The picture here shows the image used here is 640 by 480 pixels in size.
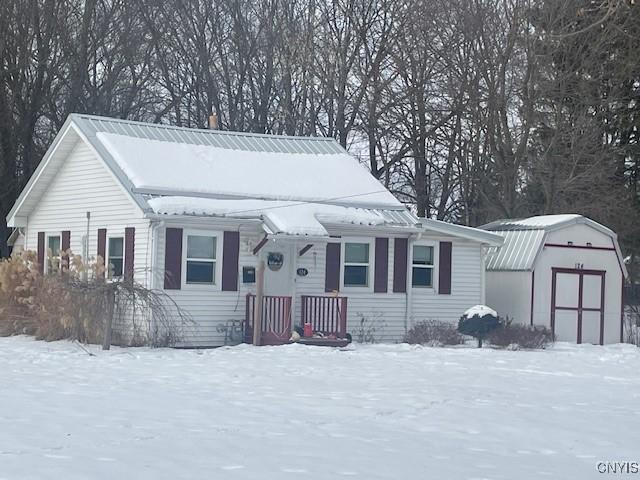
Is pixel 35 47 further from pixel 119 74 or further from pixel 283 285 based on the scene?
pixel 283 285

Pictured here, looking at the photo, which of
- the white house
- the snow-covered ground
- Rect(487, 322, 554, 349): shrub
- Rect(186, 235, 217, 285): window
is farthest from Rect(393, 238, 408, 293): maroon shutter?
the snow-covered ground

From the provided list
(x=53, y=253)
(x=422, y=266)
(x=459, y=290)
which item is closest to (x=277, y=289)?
(x=422, y=266)

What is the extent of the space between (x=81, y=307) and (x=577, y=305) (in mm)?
13205

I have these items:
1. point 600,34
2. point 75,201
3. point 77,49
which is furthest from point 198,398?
point 77,49

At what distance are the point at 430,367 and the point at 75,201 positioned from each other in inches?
423

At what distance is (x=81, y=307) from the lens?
76.3 feet

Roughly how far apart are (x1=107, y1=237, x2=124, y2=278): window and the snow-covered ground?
3665 mm

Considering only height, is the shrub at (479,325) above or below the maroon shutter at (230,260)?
below

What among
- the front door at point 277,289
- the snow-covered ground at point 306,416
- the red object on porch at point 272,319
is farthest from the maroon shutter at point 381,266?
the snow-covered ground at point 306,416

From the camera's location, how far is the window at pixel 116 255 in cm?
2584

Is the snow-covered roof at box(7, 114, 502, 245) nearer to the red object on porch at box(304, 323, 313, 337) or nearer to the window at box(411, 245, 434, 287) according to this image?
the window at box(411, 245, 434, 287)

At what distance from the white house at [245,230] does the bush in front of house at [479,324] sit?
73.0 inches

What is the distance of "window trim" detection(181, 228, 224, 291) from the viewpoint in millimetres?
24906

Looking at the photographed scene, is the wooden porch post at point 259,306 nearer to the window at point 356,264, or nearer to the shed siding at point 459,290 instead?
the window at point 356,264
